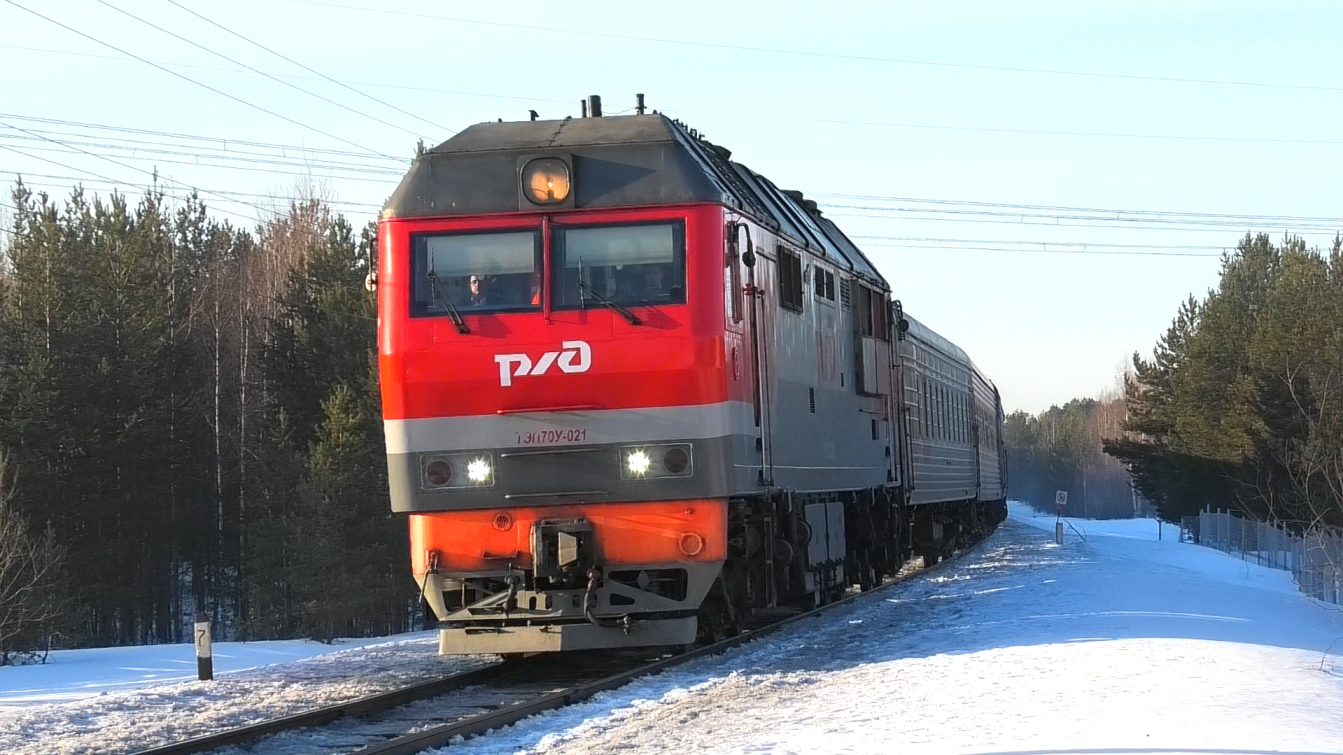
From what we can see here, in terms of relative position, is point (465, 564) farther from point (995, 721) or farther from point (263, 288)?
point (263, 288)

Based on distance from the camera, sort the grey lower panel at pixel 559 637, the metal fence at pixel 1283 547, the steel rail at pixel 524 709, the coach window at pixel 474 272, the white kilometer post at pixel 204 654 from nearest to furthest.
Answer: the steel rail at pixel 524 709
the grey lower panel at pixel 559 637
the coach window at pixel 474 272
the white kilometer post at pixel 204 654
the metal fence at pixel 1283 547

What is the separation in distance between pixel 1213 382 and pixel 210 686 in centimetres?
5493

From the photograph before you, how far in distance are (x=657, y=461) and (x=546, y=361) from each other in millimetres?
1086

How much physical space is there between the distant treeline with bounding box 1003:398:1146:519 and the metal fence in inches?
2964

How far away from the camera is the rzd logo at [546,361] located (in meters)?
11.3

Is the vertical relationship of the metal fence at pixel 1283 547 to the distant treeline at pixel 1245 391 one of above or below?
below

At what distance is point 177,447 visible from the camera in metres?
46.2

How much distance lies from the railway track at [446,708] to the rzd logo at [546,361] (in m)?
2.22

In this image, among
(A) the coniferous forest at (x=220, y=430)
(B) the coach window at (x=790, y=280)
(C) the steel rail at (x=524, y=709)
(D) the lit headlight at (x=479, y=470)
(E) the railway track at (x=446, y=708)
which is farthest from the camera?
(A) the coniferous forest at (x=220, y=430)

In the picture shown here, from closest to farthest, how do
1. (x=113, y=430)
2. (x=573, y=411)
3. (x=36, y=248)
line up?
(x=573, y=411) < (x=113, y=430) < (x=36, y=248)

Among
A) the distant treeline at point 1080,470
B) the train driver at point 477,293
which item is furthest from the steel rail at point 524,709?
the distant treeline at point 1080,470

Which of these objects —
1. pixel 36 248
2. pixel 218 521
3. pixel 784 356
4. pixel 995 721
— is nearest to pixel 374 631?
pixel 218 521

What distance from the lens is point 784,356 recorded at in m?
13.4

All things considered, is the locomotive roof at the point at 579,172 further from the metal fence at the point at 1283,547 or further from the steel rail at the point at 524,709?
the metal fence at the point at 1283,547
